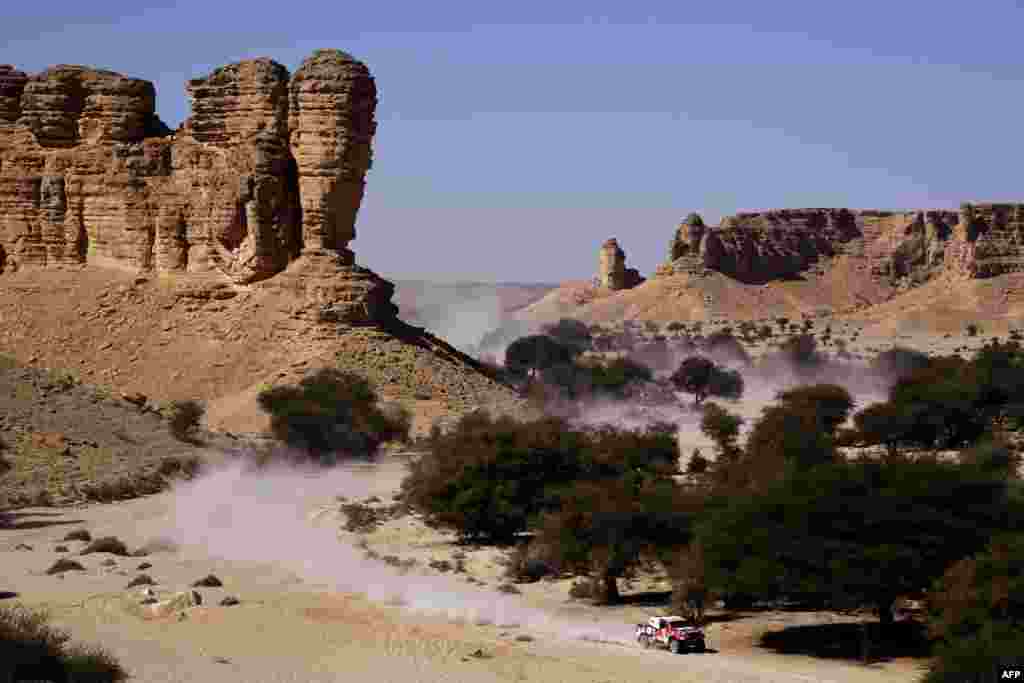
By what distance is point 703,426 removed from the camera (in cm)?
5409

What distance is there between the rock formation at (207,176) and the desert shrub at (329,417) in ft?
14.4

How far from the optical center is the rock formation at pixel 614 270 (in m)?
134

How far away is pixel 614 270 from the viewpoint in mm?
134375

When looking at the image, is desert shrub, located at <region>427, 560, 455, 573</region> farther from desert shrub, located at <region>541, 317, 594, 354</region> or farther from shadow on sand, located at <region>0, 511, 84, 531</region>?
desert shrub, located at <region>541, 317, 594, 354</region>

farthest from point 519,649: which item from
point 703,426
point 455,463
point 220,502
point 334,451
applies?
point 703,426

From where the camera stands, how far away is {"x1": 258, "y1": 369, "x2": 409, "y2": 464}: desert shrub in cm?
4881

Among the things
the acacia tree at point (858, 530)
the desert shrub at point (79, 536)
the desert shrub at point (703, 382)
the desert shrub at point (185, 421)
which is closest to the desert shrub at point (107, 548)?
the desert shrub at point (79, 536)

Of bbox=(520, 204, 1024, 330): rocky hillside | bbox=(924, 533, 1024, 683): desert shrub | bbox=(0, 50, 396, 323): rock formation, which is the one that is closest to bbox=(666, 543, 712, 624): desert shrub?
bbox=(924, 533, 1024, 683): desert shrub

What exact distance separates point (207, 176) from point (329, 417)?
11.9 m

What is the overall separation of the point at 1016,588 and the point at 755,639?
501 centimetres

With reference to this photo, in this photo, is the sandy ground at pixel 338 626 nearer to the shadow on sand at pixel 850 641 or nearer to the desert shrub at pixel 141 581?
the desert shrub at pixel 141 581

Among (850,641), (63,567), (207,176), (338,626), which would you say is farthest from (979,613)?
(207,176)

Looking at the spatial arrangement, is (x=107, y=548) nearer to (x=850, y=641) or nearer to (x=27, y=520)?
(x=27, y=520)

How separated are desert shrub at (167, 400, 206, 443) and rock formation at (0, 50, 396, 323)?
561 centimetres
